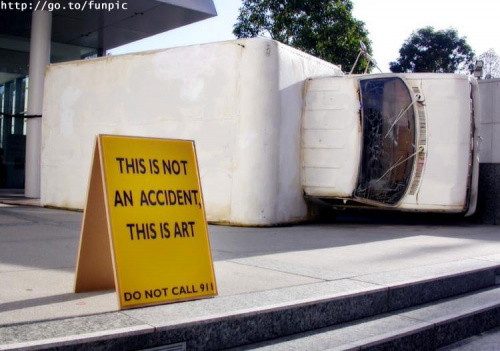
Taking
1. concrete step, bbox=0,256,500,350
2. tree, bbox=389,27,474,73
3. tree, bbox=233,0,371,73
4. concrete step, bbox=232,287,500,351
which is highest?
tree, bbox=389,27,474,73

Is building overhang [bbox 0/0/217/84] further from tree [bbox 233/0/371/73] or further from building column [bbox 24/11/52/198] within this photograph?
tree [bbox 233/0/371/73]

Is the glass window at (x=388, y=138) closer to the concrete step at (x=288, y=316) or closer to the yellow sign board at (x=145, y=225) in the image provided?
the concrete step at (x=288, y=316)

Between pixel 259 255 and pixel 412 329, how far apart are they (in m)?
2.15

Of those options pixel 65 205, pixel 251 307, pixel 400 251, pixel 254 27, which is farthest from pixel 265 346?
pixel 254 27

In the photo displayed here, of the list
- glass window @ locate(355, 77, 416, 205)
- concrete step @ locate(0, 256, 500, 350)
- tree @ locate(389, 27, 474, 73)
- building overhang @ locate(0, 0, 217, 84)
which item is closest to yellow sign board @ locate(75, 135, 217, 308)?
concrete step @ locate(0, 256, 500, 350)

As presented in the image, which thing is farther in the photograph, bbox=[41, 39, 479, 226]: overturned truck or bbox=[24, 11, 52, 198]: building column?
bbox=[24, 11, 52, 198]: building column

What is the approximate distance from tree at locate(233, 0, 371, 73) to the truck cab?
13.0 metres

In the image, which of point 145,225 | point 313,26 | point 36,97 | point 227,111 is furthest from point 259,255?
point 313,26

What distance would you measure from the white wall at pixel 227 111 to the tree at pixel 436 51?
36466mm

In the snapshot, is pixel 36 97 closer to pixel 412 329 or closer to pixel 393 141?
pixel 393 141

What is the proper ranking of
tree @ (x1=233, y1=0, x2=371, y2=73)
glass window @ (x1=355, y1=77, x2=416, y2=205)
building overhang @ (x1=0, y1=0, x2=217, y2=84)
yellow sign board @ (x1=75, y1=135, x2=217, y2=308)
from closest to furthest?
1. yellow sign board @ (x1=75, y1=135, x2=217, y2=308)
2. glass window @ (x1=355, y1=77, x2=416, y2=205)
3. building overhang @ (x1=0, y1=0, x2=217, y2=84)
4. tree @ (x1=233, y1=0, x2=371, y2=73)

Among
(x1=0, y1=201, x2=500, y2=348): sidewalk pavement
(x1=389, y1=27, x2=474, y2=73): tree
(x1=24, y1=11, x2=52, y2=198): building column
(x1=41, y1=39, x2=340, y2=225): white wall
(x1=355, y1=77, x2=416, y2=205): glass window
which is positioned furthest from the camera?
(x1=389, y1=27, x2=474, y2=73): tree

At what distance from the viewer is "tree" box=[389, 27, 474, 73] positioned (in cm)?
4341

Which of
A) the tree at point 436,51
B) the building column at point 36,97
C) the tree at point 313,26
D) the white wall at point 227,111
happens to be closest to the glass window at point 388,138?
the white wall at point 227,111
